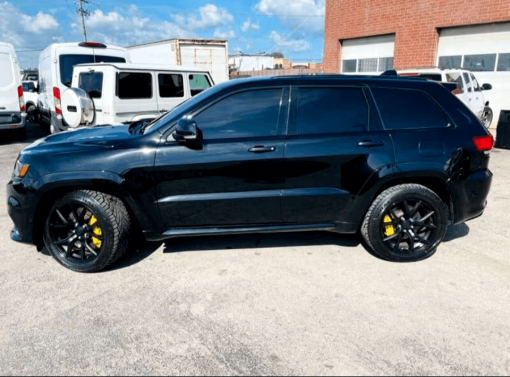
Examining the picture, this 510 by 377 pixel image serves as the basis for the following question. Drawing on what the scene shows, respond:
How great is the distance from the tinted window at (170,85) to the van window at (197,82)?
1.00 ft

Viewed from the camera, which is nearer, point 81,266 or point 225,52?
point 81,266

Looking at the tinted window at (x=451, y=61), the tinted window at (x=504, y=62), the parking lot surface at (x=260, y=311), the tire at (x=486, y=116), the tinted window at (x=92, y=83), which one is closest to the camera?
the parking lot surface at (x=260, y=311)

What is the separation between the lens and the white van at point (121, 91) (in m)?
7.12

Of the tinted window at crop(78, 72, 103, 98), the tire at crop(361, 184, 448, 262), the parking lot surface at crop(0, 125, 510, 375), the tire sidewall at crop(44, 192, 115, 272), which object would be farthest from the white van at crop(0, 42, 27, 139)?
the tire at crop(361, 184, 448, 262)

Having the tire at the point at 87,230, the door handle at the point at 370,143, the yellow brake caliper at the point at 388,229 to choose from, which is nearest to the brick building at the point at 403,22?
the door handle at the point at 370,143

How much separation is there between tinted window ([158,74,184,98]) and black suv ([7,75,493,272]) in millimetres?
4666

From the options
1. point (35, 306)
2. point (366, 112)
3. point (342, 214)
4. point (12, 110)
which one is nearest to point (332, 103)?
point (366, 112)

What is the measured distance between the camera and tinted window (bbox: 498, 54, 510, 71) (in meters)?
12.2

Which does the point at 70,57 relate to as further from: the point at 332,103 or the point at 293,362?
the point at 293,362

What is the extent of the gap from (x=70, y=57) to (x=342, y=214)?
27.8 ft

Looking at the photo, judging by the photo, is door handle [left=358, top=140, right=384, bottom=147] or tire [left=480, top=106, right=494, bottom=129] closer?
door handle [left=358, top=140, right=384, bottom=147]

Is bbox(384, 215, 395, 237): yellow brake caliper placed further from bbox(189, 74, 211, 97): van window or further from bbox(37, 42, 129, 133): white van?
bbox(37, 42, 129, 133): white van

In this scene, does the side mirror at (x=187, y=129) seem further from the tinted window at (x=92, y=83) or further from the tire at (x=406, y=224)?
the tinted window at (x=92, y=83)

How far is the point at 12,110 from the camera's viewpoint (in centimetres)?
959
